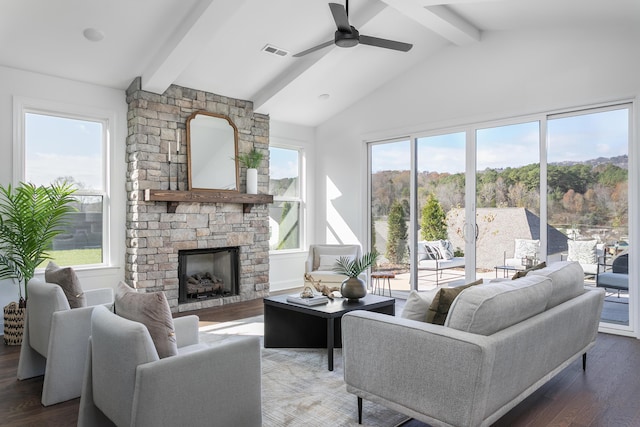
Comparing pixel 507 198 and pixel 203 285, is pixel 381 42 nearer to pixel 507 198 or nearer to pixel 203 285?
pixel 507 198

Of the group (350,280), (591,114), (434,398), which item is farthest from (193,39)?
(591,114)

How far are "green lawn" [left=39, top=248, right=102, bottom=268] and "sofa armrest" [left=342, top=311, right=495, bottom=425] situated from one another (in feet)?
12.4

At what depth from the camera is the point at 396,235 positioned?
21.1ft

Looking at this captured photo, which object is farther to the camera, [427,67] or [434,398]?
[427,67]

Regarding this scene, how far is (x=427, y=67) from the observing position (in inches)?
233

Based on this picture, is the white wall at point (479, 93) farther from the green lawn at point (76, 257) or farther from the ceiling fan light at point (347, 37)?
the green lawn at point (76, 257)

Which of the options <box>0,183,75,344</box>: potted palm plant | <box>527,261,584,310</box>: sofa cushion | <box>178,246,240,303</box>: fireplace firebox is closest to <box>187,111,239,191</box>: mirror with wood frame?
<box>178,246,240,303</box>: fireplace firebox

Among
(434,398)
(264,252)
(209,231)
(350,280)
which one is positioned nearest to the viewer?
(434,398)

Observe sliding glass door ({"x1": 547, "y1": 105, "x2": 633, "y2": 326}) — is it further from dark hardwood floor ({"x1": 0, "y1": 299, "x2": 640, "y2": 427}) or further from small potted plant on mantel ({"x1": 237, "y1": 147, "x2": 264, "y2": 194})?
small potted plant on mantel ({"x1": 237, "y1": 147, "x2": 264, "y2": 194})

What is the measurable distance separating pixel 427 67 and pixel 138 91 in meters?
3.68

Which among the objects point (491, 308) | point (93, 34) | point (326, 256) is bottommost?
point (326, 256)

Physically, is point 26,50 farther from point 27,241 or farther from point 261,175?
point 261,175

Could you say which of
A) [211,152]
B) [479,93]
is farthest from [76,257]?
[479,93]

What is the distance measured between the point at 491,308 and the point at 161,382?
159cm
